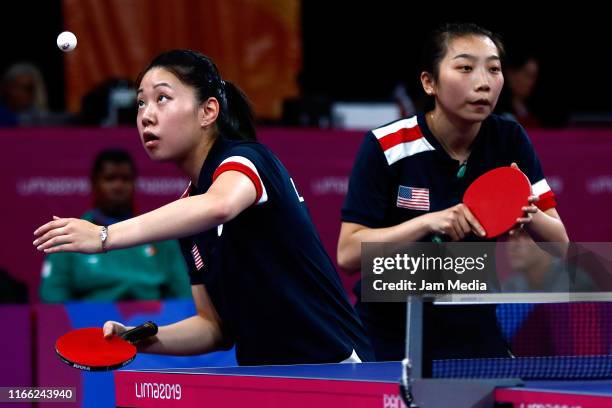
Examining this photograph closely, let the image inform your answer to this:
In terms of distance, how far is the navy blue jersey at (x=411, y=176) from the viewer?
386 cm

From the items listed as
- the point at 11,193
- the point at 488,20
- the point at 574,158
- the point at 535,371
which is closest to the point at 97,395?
the point at 11,193

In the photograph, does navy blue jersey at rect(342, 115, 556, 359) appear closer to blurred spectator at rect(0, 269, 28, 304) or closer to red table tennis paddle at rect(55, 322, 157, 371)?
red table tennis paddle at rect(55, 322, 157, 371)

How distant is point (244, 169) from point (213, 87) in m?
0.45

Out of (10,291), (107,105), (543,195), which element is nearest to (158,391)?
(543,195)

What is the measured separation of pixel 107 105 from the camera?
7.89 meters

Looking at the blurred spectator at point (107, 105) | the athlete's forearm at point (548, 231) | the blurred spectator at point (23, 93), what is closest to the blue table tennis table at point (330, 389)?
the athlete's forearm at point (548, 231)

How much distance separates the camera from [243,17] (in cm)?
888

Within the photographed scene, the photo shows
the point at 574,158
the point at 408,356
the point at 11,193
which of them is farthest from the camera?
the point at 574,158

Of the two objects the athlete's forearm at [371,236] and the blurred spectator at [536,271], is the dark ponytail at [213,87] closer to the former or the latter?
the athlete's forearm at [371,236]

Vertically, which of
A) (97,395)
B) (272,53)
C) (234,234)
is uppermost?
(272,53)

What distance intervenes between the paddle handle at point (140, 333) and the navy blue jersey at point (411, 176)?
0.79 metres

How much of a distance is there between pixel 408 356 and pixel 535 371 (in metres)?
0.34

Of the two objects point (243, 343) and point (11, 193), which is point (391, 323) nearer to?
point (243, 343)

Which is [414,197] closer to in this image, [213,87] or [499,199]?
[499,199]
